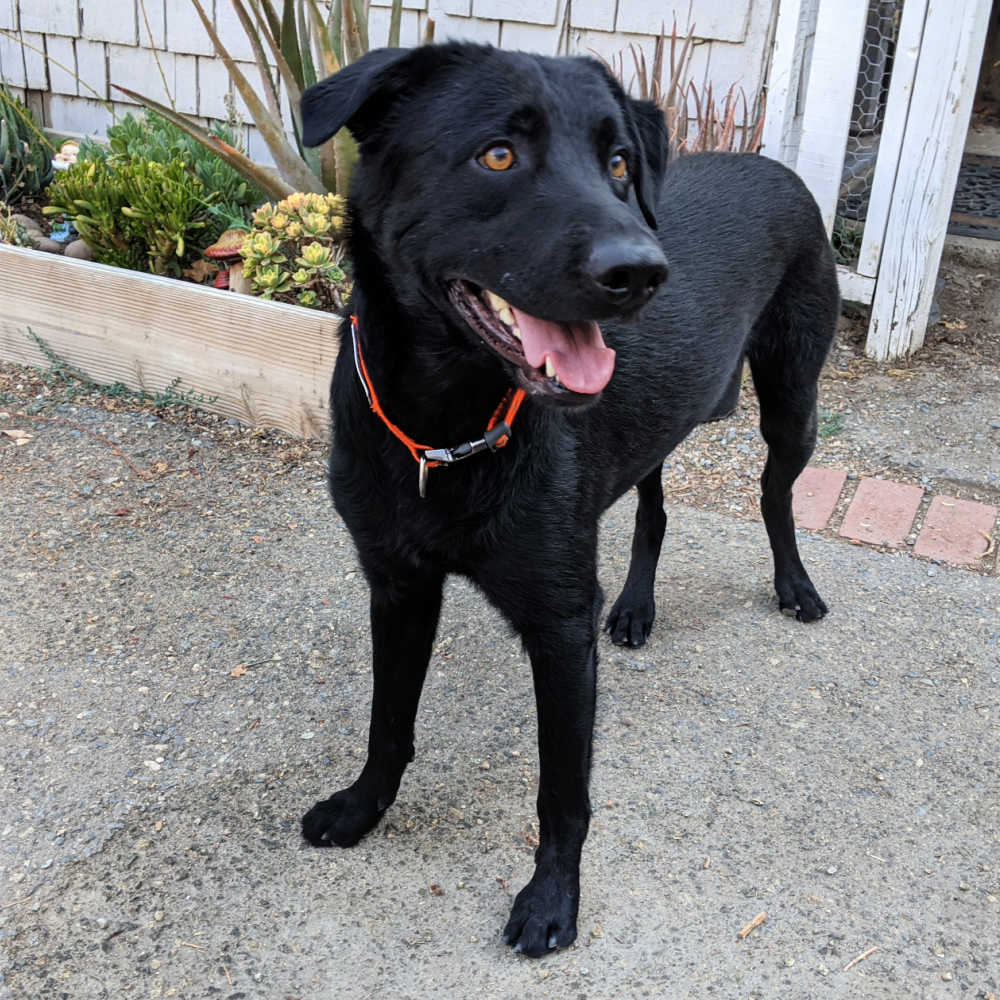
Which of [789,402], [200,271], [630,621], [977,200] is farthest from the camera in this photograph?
[977,200]

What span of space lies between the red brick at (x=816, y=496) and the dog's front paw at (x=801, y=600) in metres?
0.48

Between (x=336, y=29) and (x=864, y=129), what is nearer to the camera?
(x=336, y=29)

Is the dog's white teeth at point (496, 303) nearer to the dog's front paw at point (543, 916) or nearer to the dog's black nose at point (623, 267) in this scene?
the dog's black nose at point (623, 267)

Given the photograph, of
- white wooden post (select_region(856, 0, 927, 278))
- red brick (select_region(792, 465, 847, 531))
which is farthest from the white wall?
red brick (select_region(792, 465, 847, 531))

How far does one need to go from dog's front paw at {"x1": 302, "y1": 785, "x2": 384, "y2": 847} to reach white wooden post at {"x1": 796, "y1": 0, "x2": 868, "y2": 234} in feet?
10.3

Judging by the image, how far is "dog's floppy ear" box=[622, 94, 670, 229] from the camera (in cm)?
194

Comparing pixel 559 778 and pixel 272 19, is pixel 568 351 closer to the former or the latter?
pixel 559 778

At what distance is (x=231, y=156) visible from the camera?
4.02 metres

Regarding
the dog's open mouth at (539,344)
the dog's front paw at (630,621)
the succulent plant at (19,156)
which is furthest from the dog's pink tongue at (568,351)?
the succulent plant at (19,156)

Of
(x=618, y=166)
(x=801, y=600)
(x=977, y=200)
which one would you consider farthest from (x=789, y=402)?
(x=977, y=200)

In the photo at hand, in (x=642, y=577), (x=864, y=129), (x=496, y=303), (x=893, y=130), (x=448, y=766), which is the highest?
(x=496, y=303)

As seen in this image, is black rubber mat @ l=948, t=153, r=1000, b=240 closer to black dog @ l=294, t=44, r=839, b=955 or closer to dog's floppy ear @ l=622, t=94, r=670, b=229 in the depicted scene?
black dog @ l=294, t=44, r=839, b=955

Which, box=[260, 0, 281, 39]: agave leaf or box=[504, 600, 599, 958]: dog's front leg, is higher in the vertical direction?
box=[260, 0, 281, 39]: agave leaf

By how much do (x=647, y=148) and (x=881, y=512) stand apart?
2069mm
